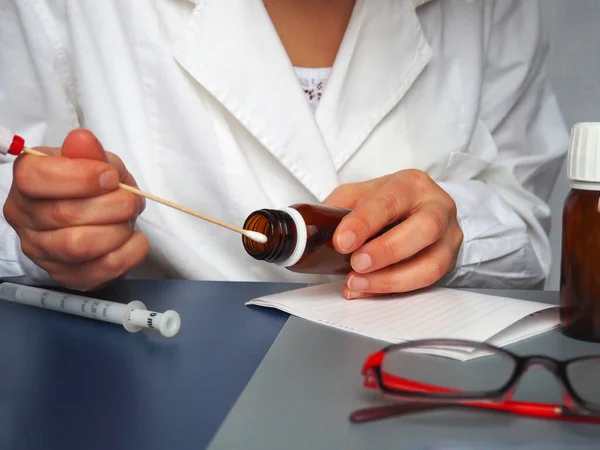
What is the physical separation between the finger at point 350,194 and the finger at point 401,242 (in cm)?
10

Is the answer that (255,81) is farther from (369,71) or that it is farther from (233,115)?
(369,71)

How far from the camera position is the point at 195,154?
843 mm

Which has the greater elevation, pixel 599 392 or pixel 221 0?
pixel 221 0

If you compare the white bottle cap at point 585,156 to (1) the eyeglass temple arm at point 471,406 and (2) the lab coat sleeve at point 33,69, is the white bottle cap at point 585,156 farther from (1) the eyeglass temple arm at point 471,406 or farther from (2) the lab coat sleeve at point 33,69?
(2) the lab coat sleeve at point 33,69

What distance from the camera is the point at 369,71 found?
90 centimetres

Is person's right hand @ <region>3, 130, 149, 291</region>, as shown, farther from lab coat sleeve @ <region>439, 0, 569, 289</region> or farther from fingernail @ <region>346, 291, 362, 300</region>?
lab coat sleeve @ <region>439, 0, 569, 289</region>

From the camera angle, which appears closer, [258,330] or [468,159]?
[258,330]

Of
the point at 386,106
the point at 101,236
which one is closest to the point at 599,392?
the point at 101,236

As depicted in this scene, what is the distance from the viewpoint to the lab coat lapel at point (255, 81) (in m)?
0.80

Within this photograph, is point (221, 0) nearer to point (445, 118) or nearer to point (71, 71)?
point (71, 71)

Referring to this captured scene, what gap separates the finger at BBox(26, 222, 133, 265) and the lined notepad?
0.14 m

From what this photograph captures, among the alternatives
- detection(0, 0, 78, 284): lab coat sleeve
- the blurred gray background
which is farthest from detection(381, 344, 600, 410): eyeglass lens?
the blurred gray background

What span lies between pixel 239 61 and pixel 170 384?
49 centimetres

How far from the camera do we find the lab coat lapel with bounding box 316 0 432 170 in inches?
34.3
